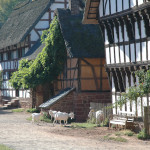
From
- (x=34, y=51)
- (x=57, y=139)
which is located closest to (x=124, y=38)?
(x=57, y=139)

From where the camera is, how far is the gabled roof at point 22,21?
41781mm

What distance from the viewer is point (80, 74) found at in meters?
32.3

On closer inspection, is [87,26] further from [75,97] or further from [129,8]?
[129,8]

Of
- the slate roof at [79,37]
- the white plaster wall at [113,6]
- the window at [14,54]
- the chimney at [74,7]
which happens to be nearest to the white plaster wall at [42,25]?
the window at [14,54]

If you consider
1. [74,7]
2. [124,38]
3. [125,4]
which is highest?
[74,7]

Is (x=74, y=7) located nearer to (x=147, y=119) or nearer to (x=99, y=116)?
(x=99, y=116)

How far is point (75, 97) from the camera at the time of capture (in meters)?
32.0

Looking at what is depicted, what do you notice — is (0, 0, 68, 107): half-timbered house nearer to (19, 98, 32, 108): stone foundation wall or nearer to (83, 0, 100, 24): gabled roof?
(19, 98, 32, 108): stone foundation wall

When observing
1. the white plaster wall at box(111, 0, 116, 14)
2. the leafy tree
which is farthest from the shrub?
the leafy tree

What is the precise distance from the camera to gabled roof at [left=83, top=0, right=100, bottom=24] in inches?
1088

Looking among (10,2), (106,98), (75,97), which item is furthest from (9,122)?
(10,2)

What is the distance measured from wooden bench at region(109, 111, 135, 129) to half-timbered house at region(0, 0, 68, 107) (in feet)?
50.2

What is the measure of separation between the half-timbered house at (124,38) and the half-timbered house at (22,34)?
14.5 metres

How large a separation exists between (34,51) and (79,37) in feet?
23.7
